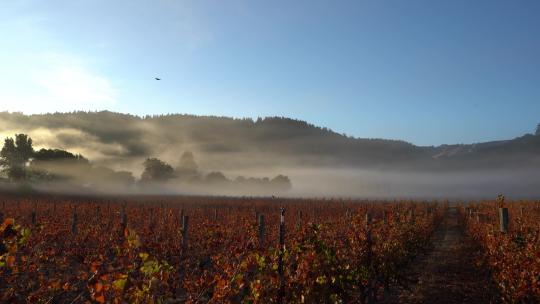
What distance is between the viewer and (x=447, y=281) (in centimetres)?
1268

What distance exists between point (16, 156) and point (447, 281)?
77804 millimetres

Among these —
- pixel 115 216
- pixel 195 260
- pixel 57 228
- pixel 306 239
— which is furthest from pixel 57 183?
pixel 306 239

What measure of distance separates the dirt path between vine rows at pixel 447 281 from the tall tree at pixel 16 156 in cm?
7252

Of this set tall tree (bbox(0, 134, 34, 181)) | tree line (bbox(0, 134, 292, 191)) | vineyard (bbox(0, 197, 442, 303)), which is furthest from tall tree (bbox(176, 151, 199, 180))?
vineyard (bbox(0, 197, 442, 303))

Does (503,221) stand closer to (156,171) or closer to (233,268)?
(233,268)

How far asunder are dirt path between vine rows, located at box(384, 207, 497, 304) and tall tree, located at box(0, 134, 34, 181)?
72.5m

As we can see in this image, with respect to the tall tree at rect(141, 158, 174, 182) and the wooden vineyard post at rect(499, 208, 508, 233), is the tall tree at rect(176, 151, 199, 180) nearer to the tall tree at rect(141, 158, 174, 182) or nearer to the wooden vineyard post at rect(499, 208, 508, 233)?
the tall tree at rect(141, 158, 174, 182)

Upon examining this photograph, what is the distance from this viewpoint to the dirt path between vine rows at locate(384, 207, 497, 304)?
415 inches

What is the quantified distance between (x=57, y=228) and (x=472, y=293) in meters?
16.2

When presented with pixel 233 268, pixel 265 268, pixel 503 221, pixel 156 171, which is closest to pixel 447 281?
pixel 503 221

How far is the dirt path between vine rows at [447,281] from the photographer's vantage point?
34.6 feet

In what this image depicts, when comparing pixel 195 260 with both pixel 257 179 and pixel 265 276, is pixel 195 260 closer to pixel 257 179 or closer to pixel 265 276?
pixel 265 276

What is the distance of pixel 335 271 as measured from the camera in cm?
719

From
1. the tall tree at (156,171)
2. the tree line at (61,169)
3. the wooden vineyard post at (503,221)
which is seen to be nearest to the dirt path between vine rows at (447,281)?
the wooden vineyard post at (503,221)
